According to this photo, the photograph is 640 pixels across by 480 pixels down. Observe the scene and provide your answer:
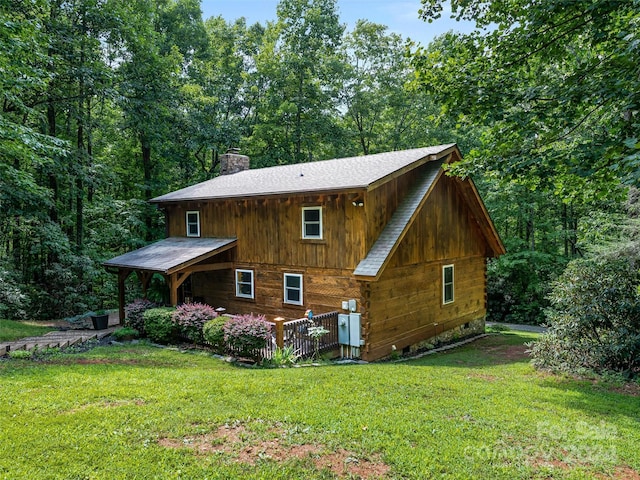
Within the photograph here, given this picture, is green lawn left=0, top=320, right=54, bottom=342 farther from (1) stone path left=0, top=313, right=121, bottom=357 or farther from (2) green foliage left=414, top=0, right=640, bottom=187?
(2) green foliage left=414, top=0, right=640, bottom=187

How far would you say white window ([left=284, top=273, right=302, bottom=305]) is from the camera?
42.7 ft

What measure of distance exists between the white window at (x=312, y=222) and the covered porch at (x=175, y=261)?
329 centimetres

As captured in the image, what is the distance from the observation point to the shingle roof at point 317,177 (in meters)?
11.5

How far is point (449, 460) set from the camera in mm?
A: 4730

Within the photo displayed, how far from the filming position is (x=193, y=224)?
54.7 ft

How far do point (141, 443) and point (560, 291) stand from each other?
9.57 metres

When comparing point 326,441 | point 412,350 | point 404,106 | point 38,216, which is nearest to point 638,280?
point 412,350

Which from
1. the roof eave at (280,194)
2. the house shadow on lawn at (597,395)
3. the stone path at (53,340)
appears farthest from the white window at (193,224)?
the house shadow on lawn at (597,395)

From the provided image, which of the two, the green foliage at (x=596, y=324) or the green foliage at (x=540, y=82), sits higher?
the green foliage at (x=540, y=82)

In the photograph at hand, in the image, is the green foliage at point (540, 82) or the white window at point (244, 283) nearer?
the green foliage at point (540, 82)

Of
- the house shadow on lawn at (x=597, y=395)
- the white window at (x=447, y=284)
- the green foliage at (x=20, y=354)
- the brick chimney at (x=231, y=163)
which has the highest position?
the brick chimney at (x=231, y=163)

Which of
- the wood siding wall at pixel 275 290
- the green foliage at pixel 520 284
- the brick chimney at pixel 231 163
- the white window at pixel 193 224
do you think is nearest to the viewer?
the wood siding wall at pixel 275 290

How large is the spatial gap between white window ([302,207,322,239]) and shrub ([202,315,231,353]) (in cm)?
358

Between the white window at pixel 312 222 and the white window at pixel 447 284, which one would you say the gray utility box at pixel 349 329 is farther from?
the white window at pixel 447 284
